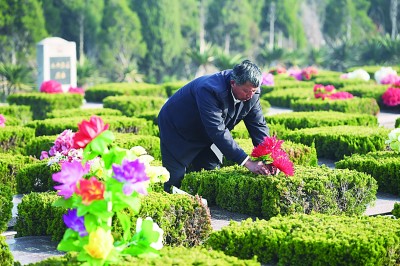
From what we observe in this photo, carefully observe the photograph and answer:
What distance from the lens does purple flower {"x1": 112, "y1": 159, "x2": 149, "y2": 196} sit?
4.34m

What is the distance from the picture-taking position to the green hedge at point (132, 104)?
17047 millimetres

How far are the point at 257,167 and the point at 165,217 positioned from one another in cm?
129

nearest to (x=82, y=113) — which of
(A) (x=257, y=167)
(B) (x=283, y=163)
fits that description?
(A) (x=257, y=167)

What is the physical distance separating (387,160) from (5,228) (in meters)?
4.08

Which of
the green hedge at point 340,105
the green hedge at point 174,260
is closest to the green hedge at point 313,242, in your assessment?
the green hedge at point 174,260

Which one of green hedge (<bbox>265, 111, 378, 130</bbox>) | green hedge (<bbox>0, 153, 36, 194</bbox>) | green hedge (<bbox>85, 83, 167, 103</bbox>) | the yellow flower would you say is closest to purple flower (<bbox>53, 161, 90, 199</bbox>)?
the yellow flower

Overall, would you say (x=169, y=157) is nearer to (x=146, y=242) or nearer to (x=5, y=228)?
(x=5, y=228)

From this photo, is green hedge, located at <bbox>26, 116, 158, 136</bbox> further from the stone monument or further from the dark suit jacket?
the stone monument

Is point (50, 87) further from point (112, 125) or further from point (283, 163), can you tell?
point (283, 163)

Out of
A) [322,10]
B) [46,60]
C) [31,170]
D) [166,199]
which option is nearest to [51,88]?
[46,60]

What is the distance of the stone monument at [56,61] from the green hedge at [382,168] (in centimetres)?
1461

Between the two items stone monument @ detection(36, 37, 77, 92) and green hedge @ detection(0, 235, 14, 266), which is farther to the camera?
stone monument @ detection(36, 37, 77, 92)

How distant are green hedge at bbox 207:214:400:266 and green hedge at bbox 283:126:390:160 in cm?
475

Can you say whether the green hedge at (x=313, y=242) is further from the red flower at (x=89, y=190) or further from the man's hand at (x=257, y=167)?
the red flower at (x=89, y=190)
